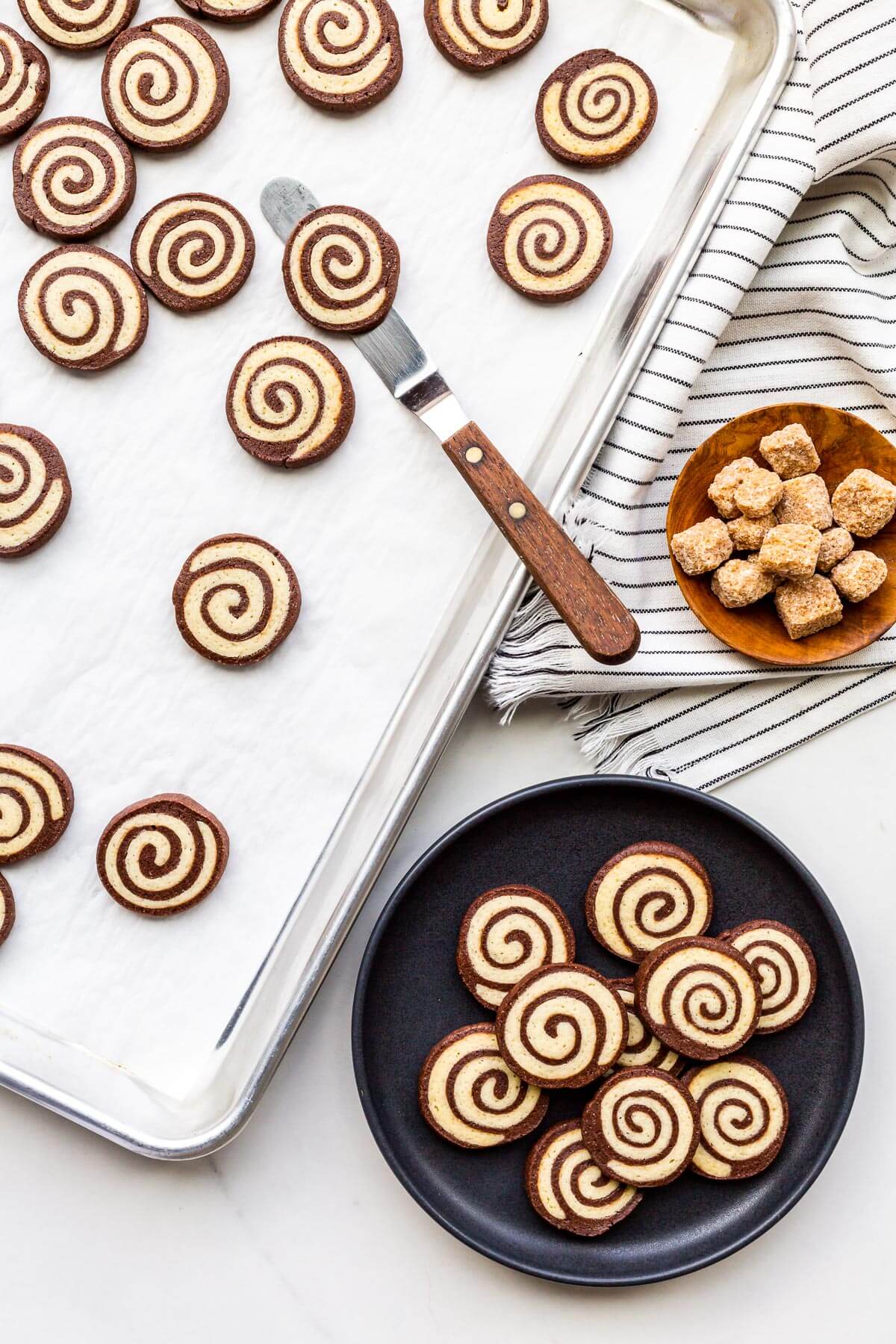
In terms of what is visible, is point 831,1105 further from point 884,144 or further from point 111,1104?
point 884,144

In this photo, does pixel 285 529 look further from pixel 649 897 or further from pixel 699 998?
pixel 699 998

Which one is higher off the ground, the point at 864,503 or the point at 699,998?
the point at 864,503

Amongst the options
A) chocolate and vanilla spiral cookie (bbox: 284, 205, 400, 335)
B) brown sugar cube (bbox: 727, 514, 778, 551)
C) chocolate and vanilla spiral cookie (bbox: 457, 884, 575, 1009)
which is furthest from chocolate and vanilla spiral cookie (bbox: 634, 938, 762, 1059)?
chocolate and vanilla spiral cookie (bbox: 284, 205, 400, 335)

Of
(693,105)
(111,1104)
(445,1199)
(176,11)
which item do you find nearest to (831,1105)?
(445,1199)

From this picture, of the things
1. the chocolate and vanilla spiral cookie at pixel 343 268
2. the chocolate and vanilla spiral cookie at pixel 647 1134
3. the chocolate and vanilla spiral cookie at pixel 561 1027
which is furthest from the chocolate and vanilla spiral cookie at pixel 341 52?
the chocolate and vanilla spiral cookie at pixel 647 1134

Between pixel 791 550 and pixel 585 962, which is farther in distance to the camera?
pixel 585 962

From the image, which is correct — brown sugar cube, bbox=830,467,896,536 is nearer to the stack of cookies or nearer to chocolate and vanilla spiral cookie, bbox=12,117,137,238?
the stack of cookies

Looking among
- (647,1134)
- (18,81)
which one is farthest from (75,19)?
(647,1134)
